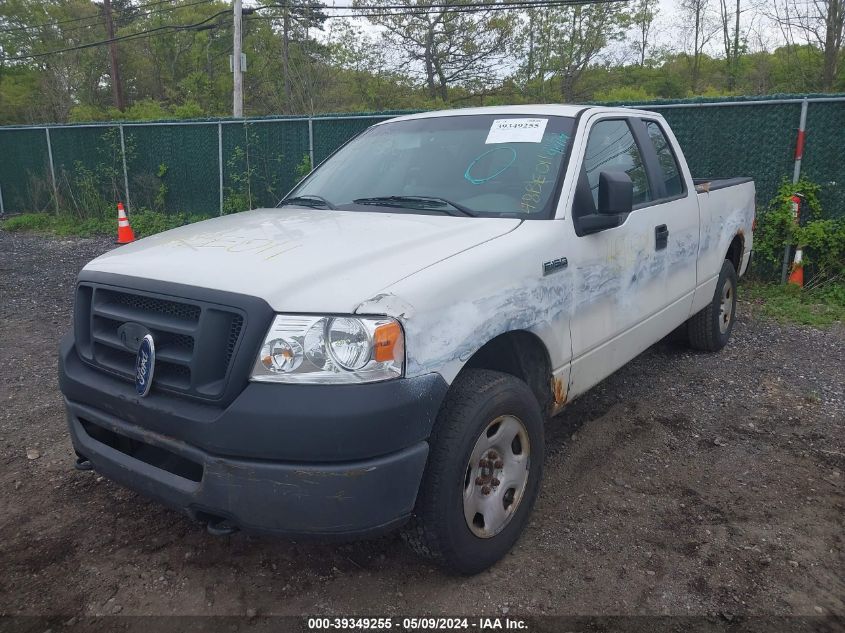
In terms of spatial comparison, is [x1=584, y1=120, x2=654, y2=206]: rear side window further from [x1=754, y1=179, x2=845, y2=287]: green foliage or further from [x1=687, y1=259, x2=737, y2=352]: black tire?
[x1=754, y1=179, x2=845, y2=287]: green foliage

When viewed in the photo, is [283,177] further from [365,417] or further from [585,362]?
[365,417]

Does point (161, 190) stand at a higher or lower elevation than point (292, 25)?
lower

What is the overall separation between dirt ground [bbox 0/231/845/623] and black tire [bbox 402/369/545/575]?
0.54 feet

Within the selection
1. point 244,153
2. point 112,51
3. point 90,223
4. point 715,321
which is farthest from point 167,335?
point 112,51

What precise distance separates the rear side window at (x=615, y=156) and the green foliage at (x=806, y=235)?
12.8 ft

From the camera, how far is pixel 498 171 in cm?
340

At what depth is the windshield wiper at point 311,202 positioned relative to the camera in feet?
12.0

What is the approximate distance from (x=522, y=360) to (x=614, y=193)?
90 cm

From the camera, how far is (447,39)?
3067 centimetres

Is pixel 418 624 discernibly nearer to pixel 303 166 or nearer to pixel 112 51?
pixel 303 166

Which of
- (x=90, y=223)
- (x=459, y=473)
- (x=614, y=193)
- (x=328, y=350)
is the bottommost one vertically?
(x=90, y=223)

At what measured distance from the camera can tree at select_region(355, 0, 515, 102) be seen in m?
30.2

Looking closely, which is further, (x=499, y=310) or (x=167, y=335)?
(x=499, y=310)

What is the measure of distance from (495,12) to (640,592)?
105 feet
